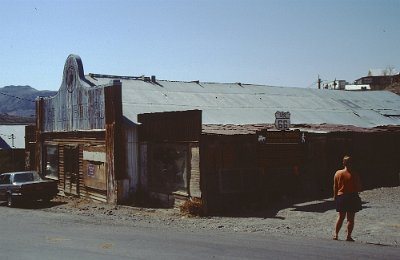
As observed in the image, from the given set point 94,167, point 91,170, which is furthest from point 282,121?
point 91,170

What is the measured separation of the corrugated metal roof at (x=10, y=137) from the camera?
3666cm

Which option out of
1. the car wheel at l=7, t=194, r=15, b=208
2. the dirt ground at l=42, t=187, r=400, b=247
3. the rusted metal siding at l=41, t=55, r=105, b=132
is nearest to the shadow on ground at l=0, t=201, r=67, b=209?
the car wheel at l=7, t=194, r=15, b=208

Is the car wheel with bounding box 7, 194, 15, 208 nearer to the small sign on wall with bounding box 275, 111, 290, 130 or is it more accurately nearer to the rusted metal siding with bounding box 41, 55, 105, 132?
the rusted metal siding with bounding box 41, 55, 105, 132

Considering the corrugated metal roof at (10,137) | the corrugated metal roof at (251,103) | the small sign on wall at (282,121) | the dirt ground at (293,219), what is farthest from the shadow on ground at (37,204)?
the corrugated metal roof at (10,137)

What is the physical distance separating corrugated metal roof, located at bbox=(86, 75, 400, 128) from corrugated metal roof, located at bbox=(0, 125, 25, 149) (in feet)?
55.4

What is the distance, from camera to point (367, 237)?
10.3 meters

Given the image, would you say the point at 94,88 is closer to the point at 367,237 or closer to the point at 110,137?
the point at 110,137

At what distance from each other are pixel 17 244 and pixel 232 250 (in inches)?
207

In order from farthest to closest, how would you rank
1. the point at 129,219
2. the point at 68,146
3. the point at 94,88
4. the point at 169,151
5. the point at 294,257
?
the point at 68,146
the point at 94,88
the point at 169,151
the point at 129,219
the point at 294,257

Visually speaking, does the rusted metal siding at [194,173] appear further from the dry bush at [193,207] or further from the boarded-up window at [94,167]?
the boarded-up window at [94,167]

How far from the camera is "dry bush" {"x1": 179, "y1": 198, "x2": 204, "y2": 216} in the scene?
15305 millimetres

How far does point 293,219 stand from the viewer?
1341 centimetres

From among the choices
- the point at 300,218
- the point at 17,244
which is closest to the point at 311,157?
the point at 300,218

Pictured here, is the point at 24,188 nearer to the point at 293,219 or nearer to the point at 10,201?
the point at 10,201
